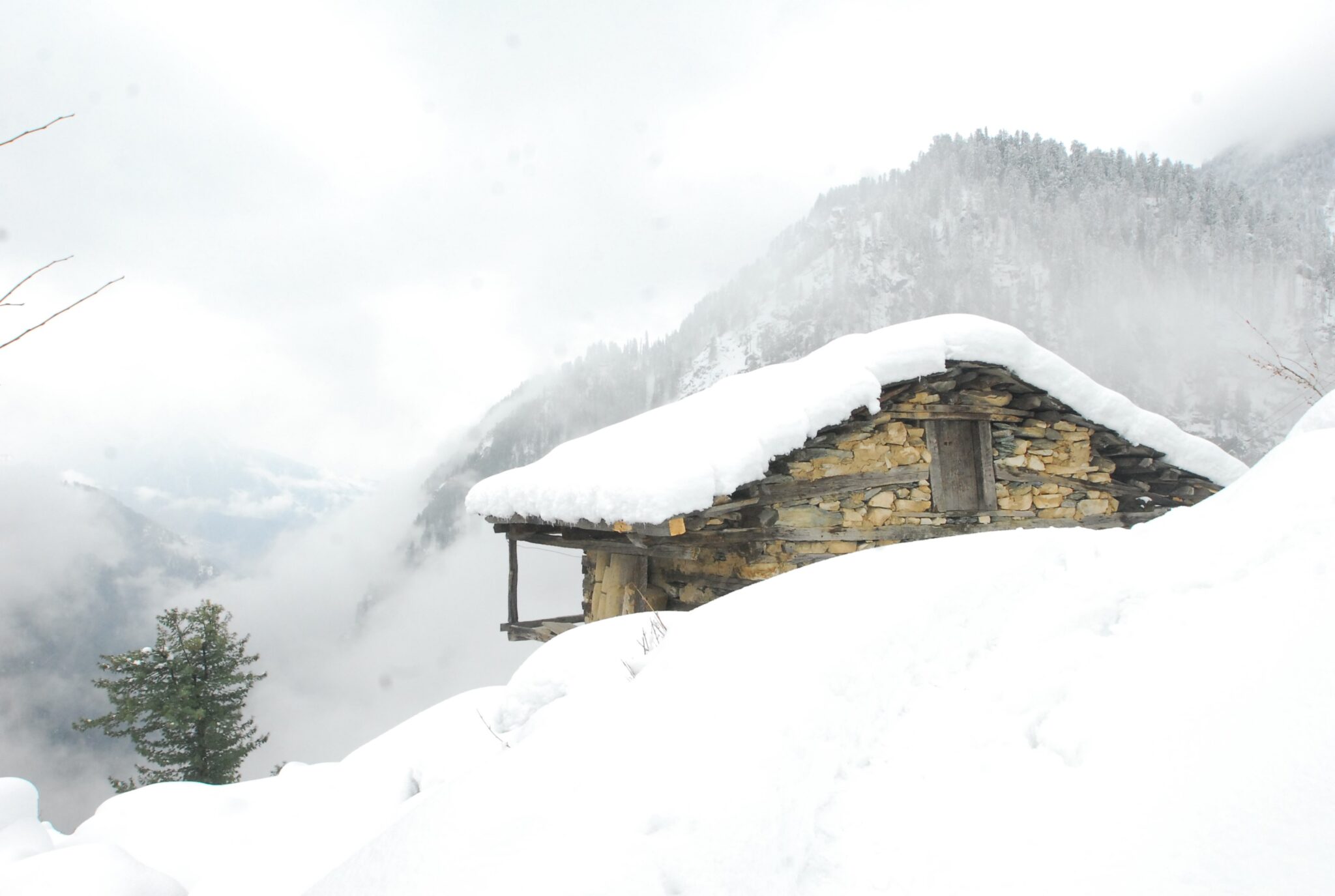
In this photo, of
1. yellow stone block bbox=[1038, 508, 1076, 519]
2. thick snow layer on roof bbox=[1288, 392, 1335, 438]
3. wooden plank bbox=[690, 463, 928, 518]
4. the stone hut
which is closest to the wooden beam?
the stone hut

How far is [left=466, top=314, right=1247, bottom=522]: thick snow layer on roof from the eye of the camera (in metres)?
5.20

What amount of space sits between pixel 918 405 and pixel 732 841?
18.9ft

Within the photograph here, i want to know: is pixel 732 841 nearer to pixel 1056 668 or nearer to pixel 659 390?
pixel 1056 668

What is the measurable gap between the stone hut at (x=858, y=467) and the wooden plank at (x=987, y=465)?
17 millimetres

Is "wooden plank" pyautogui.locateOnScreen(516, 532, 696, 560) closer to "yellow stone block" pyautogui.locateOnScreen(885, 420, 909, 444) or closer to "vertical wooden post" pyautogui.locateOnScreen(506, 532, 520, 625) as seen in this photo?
"vertical wooden post" pyautogui.locateOnScreen(506, 532, 520, 625)

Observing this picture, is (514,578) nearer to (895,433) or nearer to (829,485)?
(829,485)

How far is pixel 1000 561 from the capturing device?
2.25 metres

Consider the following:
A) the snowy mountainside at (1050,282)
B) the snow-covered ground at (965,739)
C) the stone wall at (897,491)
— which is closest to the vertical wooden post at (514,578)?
the stone wall at (897,491)

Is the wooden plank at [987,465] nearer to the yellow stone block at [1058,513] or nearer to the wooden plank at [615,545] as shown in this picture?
the yellow stone block at [1058,513]

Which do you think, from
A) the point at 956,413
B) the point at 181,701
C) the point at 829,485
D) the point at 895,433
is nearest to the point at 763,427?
the point at 829,485

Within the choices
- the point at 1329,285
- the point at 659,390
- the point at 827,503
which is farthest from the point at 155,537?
the point at 1329,285

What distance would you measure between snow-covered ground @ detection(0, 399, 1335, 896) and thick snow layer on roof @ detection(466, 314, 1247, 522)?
2.76 m

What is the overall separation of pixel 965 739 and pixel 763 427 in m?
4.03

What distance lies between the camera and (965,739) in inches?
62.1
